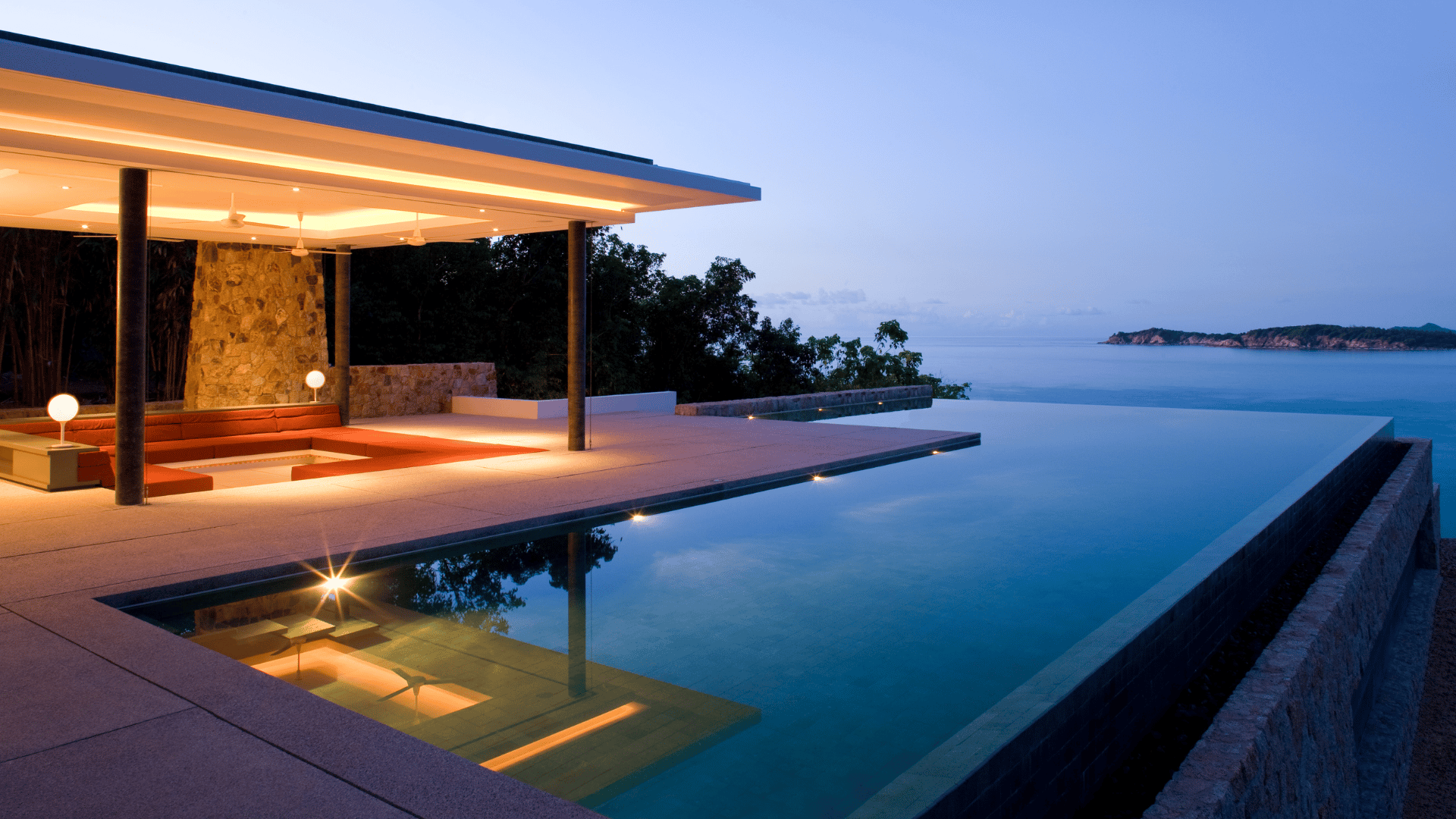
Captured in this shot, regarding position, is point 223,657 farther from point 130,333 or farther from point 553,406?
point 553,406

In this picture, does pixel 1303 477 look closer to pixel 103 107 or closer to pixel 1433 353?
pixel 103 107

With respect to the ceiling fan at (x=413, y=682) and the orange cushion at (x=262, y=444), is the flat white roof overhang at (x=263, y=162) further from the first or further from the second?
the ceiling fan at (x=413, y=682)

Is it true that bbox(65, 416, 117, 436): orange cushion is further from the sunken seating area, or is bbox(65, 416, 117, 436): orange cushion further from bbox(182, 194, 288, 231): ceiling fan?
bbox(182, 194, 288, 231): ceiling fan

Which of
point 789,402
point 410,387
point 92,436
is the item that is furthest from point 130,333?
point 789,402

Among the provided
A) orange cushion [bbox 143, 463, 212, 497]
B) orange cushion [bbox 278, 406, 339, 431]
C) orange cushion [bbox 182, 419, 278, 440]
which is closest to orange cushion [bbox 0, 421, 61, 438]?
orange cushion [bbox 182, 419, 278, 440]

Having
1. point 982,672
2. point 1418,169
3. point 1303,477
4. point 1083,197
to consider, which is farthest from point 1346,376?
point 982,672

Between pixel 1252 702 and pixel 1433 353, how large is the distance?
48354 mm

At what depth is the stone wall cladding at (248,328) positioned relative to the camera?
1287cm

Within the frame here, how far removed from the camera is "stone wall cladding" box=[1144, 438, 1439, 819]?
338 centimetres

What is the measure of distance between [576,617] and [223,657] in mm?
1655

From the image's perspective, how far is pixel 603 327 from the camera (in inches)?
973

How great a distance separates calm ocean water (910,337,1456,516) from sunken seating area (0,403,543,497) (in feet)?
67.6

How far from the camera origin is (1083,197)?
34156 mm

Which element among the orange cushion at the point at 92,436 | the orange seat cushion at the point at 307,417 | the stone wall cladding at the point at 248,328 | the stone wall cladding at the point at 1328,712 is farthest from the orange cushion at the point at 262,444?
the stone wall cladding at the point at 1328,712
